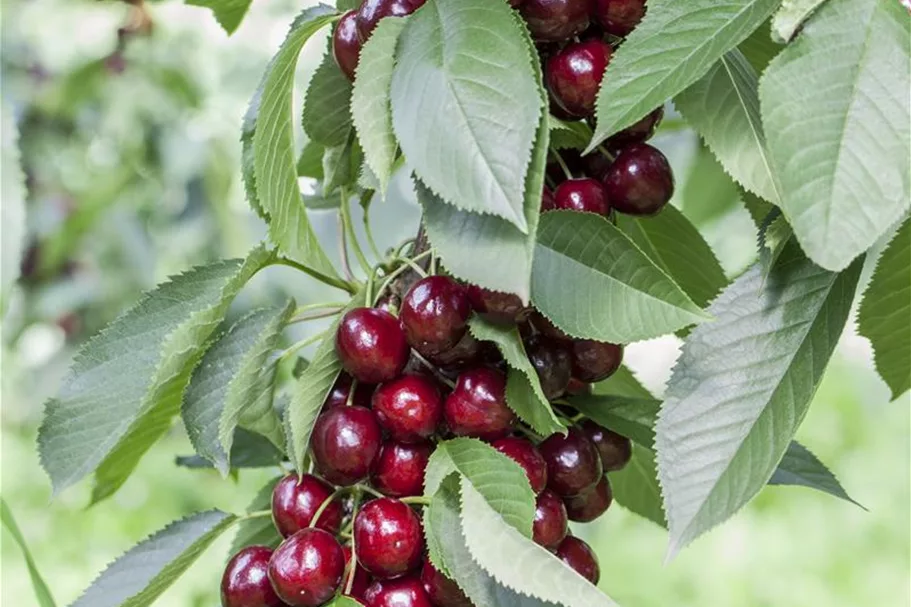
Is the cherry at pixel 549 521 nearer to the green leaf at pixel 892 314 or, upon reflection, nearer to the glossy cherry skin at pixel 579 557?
the glossy cherry skin at pixel 579 557

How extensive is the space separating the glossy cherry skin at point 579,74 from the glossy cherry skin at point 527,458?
7.6 inches

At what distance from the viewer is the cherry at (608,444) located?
0.71 meters

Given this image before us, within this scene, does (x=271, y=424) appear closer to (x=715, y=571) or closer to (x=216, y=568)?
(x=216, y=568)

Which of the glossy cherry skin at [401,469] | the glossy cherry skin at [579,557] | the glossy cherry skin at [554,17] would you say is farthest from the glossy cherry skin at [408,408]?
the glossy cherry skin at [554,17]

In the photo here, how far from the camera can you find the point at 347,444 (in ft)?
2.06

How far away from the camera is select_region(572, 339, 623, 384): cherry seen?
654 millimetres

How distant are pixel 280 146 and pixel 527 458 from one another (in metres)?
0.24

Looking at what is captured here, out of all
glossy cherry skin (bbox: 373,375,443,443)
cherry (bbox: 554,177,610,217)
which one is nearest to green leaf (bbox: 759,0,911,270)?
cherry (bbox: 554,177,610,217)

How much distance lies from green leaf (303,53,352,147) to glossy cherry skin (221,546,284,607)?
27 centimetres

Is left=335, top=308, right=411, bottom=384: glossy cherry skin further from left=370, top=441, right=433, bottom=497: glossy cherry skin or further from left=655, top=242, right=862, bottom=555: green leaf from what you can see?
left=655, top=242, right=862, bottom=555: green leaf

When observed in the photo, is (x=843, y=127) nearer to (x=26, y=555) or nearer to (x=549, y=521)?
(x=549, y=521)

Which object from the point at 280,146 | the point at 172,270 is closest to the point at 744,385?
the point at 280,146

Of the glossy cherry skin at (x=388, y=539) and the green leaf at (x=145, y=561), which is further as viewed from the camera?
the green leaf at (x=145, y=561)

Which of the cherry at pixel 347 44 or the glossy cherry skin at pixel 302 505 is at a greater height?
the cherry at pixel 347 44
